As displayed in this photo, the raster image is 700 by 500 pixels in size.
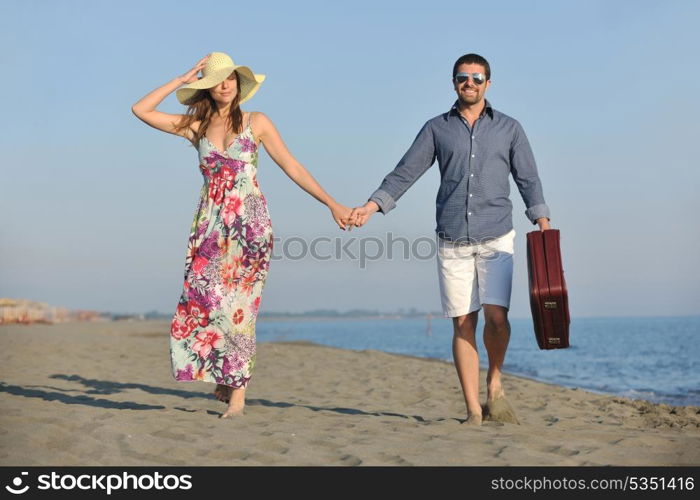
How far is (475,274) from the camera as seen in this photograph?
5.18 meters

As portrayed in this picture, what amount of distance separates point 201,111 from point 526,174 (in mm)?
2233

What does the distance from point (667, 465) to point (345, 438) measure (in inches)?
66.2

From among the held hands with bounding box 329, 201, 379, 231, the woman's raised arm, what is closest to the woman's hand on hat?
the woman's raised arm

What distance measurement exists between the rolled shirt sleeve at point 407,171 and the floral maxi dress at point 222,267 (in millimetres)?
810

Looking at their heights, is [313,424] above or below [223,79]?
below

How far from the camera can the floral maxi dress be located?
5234 millimetres

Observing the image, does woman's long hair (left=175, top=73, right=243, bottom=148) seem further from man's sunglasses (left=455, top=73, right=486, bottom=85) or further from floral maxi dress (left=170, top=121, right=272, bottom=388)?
man's sunglasses (left=455, top=73, right=486, bottom=85)

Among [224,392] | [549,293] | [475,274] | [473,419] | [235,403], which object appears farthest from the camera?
[224,392]

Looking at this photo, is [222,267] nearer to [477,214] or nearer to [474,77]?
[477,214]

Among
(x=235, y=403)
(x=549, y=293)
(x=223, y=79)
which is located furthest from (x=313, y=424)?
(x=223, y=79)

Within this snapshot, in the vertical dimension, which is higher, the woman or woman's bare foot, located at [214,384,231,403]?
the woman

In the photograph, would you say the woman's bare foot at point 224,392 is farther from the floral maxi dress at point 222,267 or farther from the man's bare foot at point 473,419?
the man's bare foot at point 473,419

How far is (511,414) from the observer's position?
202 inches

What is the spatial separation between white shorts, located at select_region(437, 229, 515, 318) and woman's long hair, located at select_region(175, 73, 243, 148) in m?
1.69
